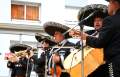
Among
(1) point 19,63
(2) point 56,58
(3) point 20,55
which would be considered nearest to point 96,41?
(2) point 56,58

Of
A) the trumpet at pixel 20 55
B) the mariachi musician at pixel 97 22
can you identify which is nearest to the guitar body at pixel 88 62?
the mariachi musician at pixel 97 22

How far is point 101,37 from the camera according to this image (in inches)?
180

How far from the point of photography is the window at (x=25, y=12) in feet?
62.1

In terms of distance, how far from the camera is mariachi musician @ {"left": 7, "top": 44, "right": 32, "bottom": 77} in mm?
11866

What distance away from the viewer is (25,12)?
1909cm

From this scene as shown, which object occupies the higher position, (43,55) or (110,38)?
(110,38)

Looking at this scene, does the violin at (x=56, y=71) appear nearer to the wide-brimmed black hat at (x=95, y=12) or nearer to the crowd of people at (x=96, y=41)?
the crowd of people at (x=96, y=41)

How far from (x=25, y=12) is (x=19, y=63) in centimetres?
694

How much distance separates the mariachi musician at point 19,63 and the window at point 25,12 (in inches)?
240

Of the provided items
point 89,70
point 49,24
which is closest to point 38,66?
point 49,24

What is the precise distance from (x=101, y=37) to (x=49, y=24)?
3.55m

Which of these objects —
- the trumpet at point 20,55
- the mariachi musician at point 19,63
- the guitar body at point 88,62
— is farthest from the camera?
the mariachi musician at point 19,63

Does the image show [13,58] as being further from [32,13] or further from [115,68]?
[115,68]

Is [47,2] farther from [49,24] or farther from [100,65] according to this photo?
[100,65]
